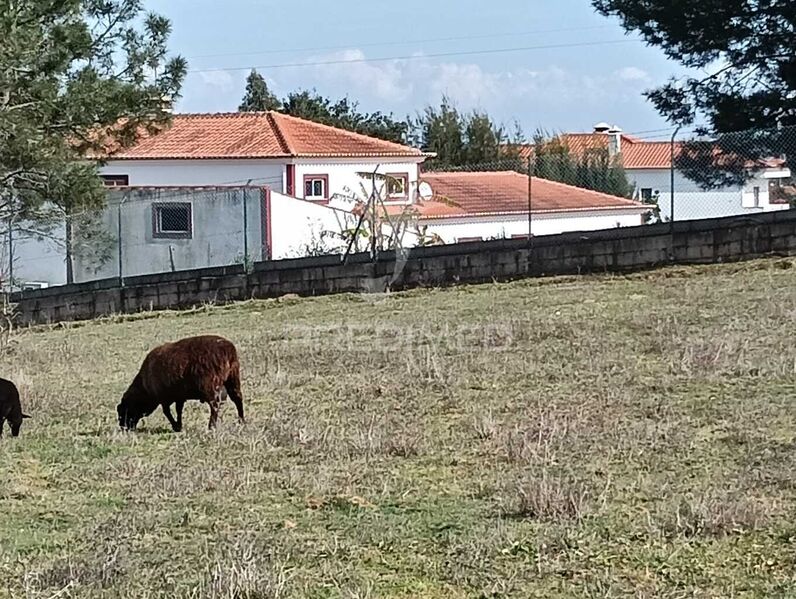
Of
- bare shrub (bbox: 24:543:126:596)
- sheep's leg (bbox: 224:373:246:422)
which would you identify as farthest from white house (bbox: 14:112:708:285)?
bare shrub (bbox: 24:543:126:596)

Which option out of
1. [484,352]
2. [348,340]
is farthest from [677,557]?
[348,340]

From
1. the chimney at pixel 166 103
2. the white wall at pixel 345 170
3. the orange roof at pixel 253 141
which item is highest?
the orange roof at pixel 253 141

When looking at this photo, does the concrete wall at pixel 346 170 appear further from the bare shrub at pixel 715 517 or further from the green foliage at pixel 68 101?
the bare shrub at pixel 715 517

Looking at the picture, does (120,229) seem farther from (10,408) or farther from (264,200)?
(10,408)

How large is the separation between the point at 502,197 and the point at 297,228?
32.8ft

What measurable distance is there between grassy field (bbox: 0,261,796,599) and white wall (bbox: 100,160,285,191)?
26.5 m

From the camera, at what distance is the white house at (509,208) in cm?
3856

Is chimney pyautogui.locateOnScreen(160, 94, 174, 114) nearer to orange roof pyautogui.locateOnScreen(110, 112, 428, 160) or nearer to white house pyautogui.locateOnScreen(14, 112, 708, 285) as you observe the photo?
white house pyautogui.locateOnScreen(14, 112, 708, 285)

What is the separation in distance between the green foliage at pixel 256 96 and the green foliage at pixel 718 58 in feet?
159

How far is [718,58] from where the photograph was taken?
24859 millimetres

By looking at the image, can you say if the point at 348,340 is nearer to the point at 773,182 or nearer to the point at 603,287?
the point at 603,287

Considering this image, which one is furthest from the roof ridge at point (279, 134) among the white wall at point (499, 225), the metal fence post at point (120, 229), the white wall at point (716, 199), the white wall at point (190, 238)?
the white wall at point (716, 199)

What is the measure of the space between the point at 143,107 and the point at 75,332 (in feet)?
17.6

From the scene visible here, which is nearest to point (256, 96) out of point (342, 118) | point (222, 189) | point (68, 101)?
point (342, 118)
